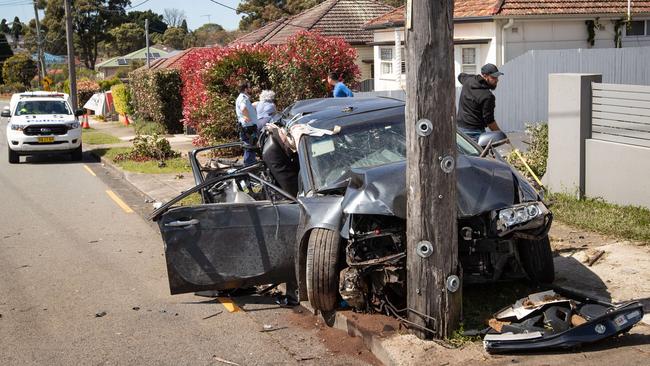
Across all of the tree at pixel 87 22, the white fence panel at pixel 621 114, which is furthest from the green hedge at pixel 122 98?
the tree at pixel 87 22

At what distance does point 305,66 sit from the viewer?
18.2m

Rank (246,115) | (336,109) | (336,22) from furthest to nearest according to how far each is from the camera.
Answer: (336,22) → (246,115) → (336,109)

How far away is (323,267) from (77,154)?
17.9 meters

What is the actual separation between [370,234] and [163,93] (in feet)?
75.4

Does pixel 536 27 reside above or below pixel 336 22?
below

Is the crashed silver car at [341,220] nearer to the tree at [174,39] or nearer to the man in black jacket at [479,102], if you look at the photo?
the man in black jacket at [479,102]

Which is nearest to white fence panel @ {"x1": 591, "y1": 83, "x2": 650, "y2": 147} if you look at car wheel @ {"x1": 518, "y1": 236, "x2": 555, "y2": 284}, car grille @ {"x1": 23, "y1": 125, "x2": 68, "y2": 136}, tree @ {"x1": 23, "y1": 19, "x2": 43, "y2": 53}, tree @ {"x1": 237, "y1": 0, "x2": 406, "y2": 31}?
car wheel @ {"x1": 518, "y1": 236, "x2": 555, "y2": 284}

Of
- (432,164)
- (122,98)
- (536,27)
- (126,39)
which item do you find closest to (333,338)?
(432,164)

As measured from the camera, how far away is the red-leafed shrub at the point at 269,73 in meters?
18.2

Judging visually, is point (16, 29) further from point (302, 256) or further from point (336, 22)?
point (302, 256)

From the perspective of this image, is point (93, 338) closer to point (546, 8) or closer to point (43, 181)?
point (43, 181)

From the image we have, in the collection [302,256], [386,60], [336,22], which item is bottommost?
[302,256]

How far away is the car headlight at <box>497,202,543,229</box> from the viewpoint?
5.90 m

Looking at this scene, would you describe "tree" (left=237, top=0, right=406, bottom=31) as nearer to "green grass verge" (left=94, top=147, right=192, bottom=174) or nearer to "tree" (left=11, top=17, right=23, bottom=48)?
"green grass verge" (left=94, top=147, right=192, bottom=174)
